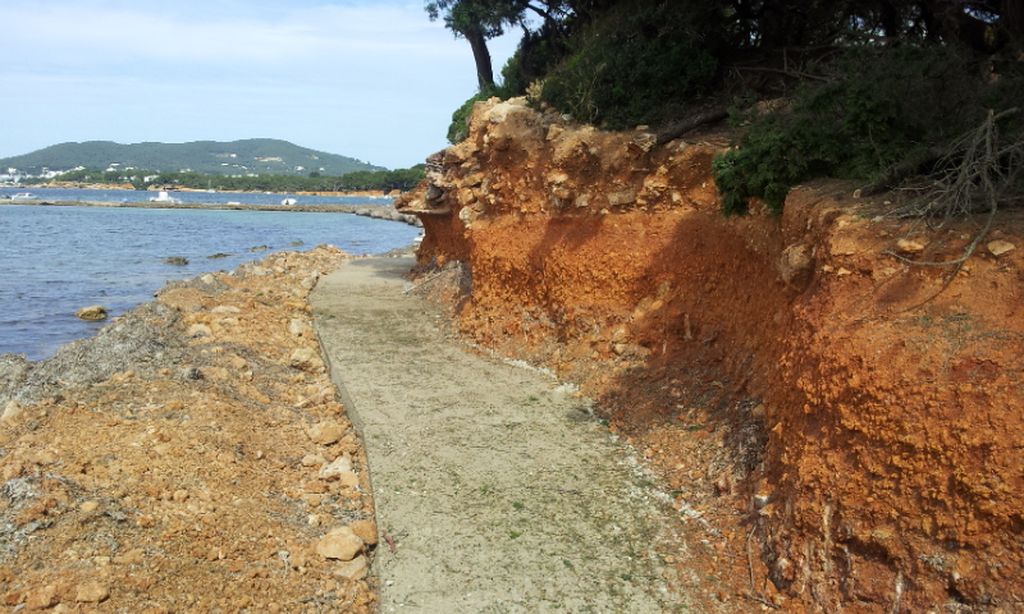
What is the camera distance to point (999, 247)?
6.00 metres

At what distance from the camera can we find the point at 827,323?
22.2 feet

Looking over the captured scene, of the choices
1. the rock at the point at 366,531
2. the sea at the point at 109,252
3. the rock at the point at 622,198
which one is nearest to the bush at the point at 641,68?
the rock at the point at 622,198

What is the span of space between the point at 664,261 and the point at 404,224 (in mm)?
68350

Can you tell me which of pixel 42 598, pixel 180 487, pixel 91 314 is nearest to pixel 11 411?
pixel 180 487

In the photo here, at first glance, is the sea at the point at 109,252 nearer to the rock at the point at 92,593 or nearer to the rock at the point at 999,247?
the rock at the point at 92,593

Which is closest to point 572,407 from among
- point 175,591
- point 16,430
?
point 175,591

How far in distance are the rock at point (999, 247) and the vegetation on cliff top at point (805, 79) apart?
0.75 metres

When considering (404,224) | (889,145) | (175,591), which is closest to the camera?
(175,591)

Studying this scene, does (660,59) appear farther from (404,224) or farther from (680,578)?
(404,224)

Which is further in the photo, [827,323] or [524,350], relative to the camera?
[524,350]

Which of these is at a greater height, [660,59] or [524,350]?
[660,59]

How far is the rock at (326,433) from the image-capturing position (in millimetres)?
9602

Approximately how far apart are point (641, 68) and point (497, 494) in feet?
26.2

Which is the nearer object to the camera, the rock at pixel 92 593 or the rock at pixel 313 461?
the rock at pixel 92 593
